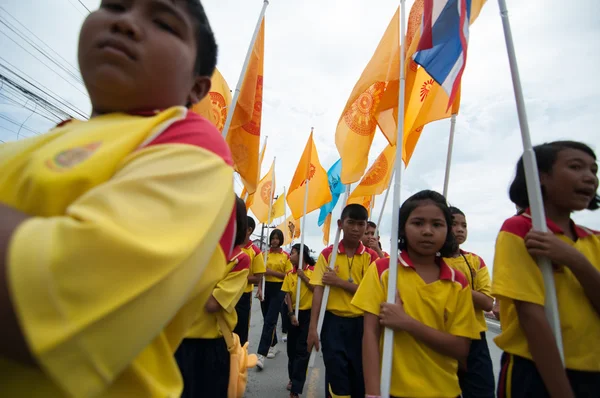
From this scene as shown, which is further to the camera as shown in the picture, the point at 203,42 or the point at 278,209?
the point at 278,209

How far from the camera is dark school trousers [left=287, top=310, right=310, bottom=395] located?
173 inches

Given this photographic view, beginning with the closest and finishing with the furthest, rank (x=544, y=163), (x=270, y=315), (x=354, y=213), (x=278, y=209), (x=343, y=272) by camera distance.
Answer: (x=544, y=163) → (x=343, y=272) → (x=354, y=213) → (x=270, y=315) → (x=278, y=209)

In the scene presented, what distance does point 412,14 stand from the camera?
3.67 metres

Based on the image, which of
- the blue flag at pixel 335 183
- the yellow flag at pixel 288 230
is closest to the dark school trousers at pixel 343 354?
the blue flag at pixel 335 183

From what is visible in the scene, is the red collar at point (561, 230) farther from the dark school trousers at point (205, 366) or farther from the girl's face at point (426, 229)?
the dark school trousers at point (205, 366)

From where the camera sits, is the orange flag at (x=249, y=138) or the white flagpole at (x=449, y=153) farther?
the orange flag at (x=249, y=138)

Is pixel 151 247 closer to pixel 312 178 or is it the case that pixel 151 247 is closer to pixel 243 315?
pixel 243 315

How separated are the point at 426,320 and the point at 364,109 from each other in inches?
100

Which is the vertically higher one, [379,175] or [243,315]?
[379,175]

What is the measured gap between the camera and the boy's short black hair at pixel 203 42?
95cm

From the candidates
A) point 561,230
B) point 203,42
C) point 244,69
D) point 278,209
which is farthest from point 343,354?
point 278,209

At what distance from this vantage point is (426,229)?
2248mm

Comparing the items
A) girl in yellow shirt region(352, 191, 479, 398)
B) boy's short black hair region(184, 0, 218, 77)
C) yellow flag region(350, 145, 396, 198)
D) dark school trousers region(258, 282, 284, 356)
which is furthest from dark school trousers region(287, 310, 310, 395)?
boy's short black hair region(184, 0, 218, 77)

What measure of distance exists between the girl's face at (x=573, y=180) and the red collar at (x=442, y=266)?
2.19ft
